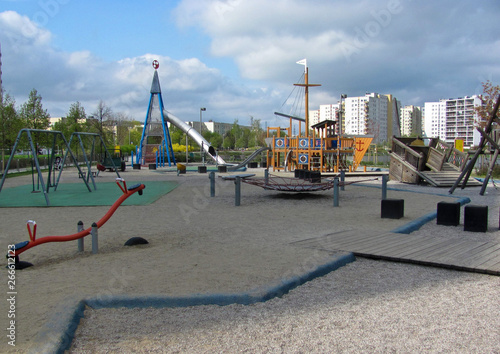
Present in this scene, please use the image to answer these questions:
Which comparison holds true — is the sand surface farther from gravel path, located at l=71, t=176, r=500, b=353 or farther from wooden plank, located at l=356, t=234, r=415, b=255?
wooden plank, located at l=356, t=234, r=415, b=255

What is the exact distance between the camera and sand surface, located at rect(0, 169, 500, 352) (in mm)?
3223

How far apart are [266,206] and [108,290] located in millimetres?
7184

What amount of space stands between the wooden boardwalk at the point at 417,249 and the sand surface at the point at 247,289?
0.18 m

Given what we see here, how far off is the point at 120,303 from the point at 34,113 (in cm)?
4257

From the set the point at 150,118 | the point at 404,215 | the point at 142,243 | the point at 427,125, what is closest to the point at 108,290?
the point at 142,243

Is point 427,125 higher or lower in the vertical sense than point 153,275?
higher

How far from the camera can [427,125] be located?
14938cm

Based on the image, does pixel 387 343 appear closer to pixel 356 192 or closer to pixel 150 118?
pixel 356 192

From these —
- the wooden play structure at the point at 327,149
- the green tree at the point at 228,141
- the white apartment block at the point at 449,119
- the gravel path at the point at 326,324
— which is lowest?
the gravel path at the point at 326,324

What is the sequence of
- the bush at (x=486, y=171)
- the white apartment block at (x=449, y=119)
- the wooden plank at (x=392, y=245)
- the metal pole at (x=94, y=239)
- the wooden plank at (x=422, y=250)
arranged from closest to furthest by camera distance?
the wooden plank at (x=422, y=250)
the wooden plank at (x=392, y=245)
the metal pole at (x=94, y=239)
the bush at (x=486, y=171)
the white apartment block at (x=449, y=119)

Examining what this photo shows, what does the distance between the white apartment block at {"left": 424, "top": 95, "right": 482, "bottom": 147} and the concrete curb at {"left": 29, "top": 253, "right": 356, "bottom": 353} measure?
4976 inches

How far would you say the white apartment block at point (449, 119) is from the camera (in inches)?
4875

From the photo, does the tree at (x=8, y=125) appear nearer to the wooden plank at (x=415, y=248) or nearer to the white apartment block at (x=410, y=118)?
the wooden plank at (x=415, y=248)

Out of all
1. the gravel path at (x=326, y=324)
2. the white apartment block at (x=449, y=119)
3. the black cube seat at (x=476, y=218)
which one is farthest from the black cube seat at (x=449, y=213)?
the white apartment block at (x=449, y=119)
